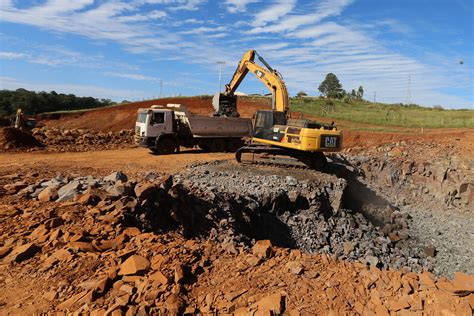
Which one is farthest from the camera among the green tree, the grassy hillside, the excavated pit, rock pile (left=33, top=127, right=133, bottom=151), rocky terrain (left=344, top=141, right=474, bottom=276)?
the green tree

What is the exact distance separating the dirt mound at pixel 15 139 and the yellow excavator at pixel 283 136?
11.2 metres

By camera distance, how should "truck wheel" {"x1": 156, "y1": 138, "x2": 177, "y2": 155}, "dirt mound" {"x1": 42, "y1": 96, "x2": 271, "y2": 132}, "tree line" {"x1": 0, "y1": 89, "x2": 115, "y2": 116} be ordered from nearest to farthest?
"truck wheel" {"x1": 156, "y1": 138, "x2": 177, "y2": 155}
"dirt mound" {"x1": 42, "y1": 96, "x2": 271, "y2": 132}
"tree line" {"x1": 0, "y1": 89, "x2": 115, "y2": 116}

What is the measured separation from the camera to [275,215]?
32.9 ft

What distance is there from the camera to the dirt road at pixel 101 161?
1221cm

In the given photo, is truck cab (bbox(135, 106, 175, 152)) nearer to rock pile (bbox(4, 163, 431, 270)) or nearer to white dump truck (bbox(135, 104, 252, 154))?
white dump truck (bbox(135, 104, 252, 154))

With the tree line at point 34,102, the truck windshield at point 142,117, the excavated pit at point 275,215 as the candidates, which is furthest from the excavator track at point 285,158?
the tree line at point 34,102

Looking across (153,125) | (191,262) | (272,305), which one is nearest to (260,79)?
(153,125)

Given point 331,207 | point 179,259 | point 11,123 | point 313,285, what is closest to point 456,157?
point 331,207

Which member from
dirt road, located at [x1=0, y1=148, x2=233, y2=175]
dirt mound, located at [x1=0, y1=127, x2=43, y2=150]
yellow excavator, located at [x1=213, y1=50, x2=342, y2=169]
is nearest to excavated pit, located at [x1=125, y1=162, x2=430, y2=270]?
yellow excavator, located at [x1=213, y1=50, x2=342, y2=169]

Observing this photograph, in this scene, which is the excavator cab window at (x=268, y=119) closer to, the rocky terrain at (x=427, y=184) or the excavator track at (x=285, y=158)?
the excavator track at (x=285, y=158)

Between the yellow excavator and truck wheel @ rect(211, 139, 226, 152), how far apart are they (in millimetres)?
3728

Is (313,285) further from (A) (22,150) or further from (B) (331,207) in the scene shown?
(A) (22,150)

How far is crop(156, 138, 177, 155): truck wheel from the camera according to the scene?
53.5ft

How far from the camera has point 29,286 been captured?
15.0ft
